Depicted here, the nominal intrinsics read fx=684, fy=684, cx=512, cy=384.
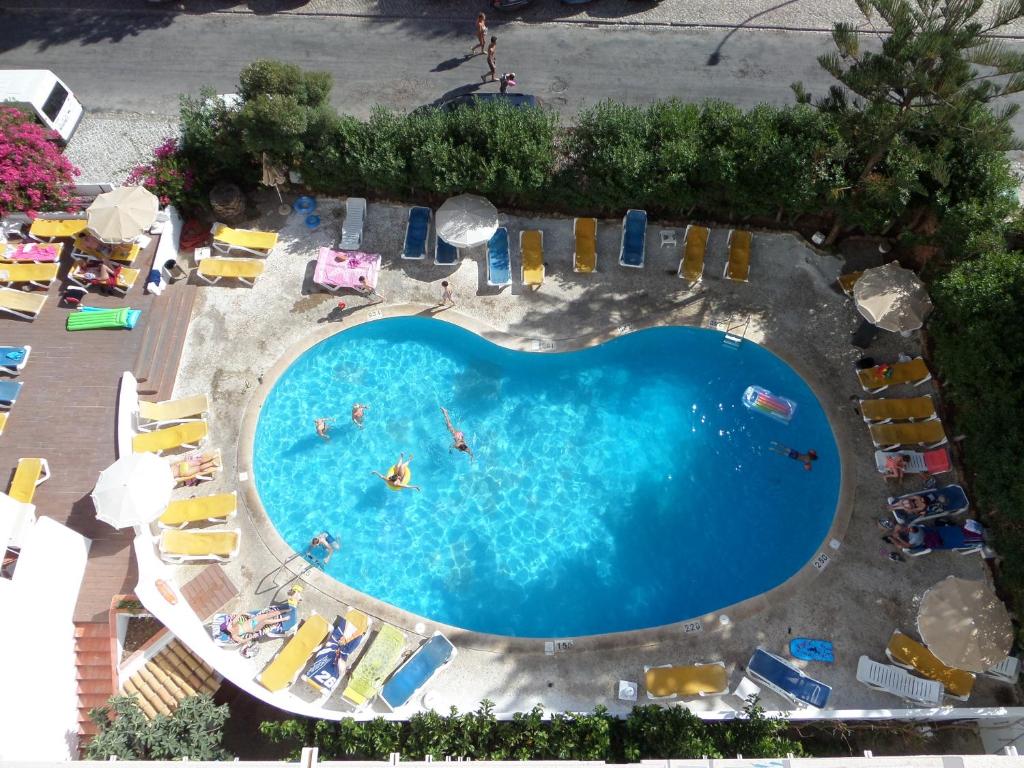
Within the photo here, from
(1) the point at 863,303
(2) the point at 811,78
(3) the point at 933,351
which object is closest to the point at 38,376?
(1) the point at 863,303

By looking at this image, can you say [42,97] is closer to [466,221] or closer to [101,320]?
[101,320]

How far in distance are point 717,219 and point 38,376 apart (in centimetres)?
2191

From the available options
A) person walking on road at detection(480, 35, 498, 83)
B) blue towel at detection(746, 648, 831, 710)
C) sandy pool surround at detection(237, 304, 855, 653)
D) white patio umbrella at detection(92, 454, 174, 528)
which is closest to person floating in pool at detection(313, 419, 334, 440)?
sandy pool surround at detection(237, 304, 855, 653)

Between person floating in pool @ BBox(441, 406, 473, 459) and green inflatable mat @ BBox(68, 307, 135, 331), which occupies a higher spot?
green inflatable mat @ BBox(68, 307, 135, 331)

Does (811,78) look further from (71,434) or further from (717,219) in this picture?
(71,434)

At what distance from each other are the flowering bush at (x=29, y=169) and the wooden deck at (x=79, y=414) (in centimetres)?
212

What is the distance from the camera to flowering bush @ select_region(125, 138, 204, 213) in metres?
22.2

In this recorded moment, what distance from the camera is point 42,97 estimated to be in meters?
23.2

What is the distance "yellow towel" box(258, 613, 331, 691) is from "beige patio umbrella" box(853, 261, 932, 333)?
56.2 ft

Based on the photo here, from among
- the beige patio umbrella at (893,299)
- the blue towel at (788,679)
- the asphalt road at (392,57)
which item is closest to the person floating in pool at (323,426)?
the asphalt road at (392,57)

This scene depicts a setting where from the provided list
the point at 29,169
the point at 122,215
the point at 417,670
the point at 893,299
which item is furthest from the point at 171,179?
the point at 893,299

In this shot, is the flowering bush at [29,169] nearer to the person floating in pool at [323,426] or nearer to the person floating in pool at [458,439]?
the person floating in pool at [323,426]

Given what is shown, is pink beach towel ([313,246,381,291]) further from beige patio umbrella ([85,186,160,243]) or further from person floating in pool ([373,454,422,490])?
person floating in pool ([373,454,422,490])

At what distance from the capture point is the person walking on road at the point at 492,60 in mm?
24953
